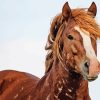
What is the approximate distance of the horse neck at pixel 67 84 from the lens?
6.84 m

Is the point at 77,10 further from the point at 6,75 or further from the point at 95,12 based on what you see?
the point at 6,75

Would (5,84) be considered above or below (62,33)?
below

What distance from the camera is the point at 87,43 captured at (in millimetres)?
6629

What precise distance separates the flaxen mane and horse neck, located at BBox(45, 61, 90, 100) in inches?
10.8

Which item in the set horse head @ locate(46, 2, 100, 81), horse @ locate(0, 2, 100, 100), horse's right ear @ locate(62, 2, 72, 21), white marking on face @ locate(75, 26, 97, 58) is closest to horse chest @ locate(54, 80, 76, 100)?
horse @ locate(0, 2, 100, 100)

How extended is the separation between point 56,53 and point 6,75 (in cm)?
268

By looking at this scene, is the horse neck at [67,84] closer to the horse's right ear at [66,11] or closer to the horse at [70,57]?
the horse at [70,57]

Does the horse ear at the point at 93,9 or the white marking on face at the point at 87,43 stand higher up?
the horse ear at the point at 93,9

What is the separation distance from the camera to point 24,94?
25.9 feet

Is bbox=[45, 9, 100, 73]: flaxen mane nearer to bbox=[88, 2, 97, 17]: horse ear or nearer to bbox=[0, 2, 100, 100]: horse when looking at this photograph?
bbox=[0, 2, 100, 100]: horse

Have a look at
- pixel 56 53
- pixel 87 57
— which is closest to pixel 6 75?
pixel 56 53

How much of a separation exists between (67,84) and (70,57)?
0.46 m

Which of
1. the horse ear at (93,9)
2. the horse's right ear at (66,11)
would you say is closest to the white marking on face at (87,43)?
the horse's right ear at (66,11)

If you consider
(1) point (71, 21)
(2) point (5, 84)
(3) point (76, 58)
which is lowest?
(2) point (5, 84)
